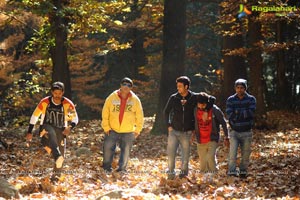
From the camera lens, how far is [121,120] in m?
11.3

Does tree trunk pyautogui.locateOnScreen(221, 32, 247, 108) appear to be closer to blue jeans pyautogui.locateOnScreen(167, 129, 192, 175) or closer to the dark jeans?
blue jeans pyautogui.locateOnScreen(167, 129, 192, 175)

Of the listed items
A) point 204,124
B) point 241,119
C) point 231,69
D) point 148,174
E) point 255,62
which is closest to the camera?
point 204,124

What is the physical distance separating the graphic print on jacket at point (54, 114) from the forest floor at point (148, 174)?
1115mm

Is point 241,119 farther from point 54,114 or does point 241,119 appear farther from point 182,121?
point 54,114

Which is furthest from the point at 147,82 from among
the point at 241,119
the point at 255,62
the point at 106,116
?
the point at 241,119

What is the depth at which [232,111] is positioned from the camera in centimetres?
1097

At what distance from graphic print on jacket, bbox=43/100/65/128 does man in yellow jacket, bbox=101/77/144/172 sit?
3.39 feet

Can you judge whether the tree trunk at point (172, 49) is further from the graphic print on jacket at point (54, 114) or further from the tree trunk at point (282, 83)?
the tree trunk at point (282, 83)

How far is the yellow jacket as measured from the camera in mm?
11320

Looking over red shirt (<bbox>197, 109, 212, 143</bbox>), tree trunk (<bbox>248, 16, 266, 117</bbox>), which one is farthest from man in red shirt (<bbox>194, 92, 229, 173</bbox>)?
tree trunk (<bbox>248, 16, 266, 117</bbox>)

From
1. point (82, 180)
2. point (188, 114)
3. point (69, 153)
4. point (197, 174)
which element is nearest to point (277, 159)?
point (197, 174)

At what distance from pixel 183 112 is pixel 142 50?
23.6m

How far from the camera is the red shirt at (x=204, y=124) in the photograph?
1046cm

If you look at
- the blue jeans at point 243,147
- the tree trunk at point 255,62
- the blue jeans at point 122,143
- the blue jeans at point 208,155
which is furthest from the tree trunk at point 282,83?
the blue jeans at point 208,155
